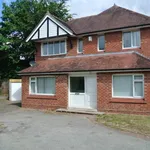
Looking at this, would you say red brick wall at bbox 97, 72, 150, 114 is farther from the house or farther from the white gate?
the white gate

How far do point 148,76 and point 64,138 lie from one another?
768 cm

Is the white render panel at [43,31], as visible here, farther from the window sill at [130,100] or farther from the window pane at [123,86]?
the window sill at [130,100]

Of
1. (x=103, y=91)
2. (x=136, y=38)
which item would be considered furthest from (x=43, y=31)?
(x=103, y=91)

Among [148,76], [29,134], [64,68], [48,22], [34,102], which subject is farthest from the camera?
[48,22]

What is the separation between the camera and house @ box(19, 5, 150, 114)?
15.8 m

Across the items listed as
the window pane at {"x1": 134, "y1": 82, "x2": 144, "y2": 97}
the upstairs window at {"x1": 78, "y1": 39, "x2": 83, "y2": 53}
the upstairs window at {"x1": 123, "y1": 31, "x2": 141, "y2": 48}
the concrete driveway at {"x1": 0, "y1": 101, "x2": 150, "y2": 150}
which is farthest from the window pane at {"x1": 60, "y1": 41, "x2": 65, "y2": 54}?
the concrete driveway at {"x1": 0, "y1": 101, "x2": 150, "y2": 150}

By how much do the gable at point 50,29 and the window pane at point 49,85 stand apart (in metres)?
4.14

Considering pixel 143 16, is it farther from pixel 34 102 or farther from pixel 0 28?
pixel 0 28

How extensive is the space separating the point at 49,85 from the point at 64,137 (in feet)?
32.2

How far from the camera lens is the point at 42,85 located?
19.7 metres

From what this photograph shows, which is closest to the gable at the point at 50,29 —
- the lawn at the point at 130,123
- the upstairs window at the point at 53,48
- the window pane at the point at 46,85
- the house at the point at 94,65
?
the house at the point at 94,65

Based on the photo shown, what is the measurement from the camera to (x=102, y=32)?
64.1ft

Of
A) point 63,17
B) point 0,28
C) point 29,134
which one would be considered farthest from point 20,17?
point 29,134

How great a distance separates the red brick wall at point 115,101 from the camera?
15.1m
